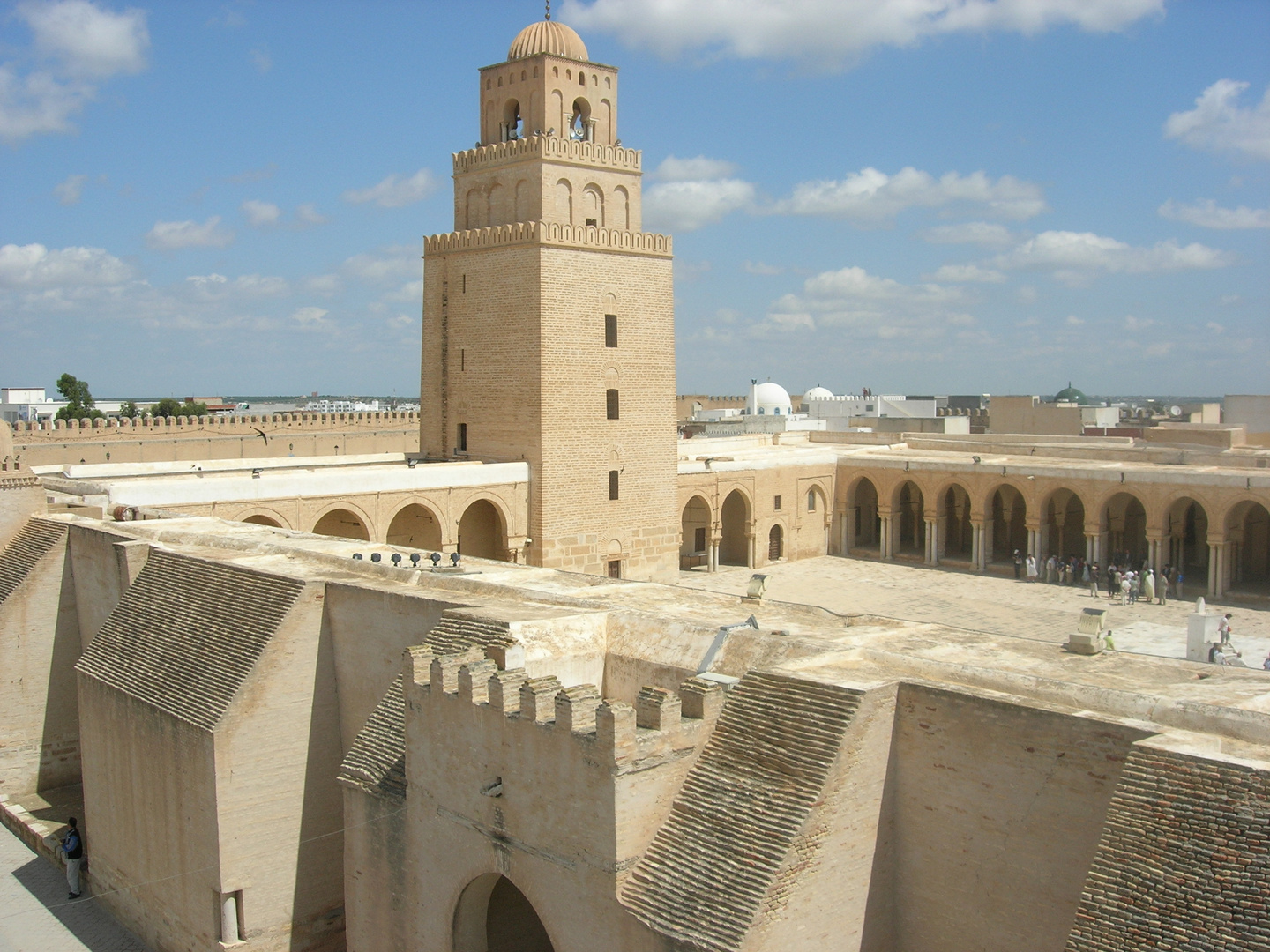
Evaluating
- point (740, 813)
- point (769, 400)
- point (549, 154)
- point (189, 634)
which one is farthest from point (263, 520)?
point (769, 400)

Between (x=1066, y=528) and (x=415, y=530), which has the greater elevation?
(x=415, y=530)

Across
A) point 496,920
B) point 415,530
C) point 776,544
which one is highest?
point 415,530

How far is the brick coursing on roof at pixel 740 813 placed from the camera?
7.27 m

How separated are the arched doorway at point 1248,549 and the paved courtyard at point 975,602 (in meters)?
1.79

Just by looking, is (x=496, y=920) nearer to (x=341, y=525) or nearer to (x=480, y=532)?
(x=341, y=525)

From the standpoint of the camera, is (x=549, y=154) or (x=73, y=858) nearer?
(x=73, y=858)

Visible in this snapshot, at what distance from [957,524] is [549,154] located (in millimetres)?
18251

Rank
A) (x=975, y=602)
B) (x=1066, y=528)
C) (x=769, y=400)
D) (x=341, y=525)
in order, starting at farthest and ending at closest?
(x=769, y=400)
(x=1066, y=528)
(x=975, y=602)
(x=341, y=525)

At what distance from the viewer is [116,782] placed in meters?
13.0

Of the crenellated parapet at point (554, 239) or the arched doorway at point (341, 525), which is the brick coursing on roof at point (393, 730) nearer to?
the arched doorway at point (341, 525)

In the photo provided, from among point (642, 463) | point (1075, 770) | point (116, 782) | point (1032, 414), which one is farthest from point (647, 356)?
point (1032, 414)

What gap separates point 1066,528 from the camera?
1248 inches

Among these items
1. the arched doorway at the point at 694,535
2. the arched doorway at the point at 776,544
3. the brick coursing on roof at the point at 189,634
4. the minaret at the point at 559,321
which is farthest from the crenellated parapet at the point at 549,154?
the arched doorway at the point at 776,544

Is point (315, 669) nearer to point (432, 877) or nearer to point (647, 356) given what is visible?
point (432, 877)
